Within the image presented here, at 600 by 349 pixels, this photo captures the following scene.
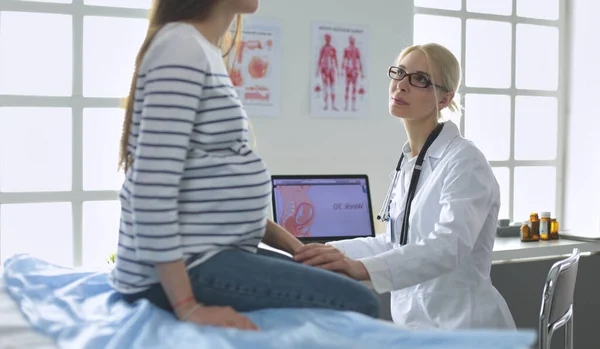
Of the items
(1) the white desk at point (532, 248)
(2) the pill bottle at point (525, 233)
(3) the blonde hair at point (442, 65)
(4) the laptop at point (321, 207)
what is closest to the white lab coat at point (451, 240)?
(3) the blonde hair at point (442, 65)

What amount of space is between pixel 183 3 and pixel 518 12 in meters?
3.24

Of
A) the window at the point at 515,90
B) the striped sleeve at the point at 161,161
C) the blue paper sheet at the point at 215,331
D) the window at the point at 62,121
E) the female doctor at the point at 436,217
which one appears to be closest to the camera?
the blue paper sheet at the point at 215,331

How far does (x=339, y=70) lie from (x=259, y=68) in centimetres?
42

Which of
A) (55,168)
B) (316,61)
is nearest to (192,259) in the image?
(55,168)

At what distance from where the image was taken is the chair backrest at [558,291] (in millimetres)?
2146

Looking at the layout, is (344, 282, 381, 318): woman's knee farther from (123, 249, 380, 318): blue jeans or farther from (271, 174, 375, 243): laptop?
(271, 174, 375, 243): laptop

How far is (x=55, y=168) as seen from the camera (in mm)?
2963

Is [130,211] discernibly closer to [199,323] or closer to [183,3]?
[199,323]

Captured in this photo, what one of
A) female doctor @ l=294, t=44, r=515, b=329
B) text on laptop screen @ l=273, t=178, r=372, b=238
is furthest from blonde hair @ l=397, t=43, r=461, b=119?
text on laptop screen @ l=273, t=178, r=372, b=238

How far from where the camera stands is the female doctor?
1.85 m

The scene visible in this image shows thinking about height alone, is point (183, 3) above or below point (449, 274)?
above

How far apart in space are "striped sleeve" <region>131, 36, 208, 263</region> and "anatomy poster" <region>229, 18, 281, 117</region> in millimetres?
2007

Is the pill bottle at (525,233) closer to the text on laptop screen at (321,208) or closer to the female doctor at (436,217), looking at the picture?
the text on laptop screen at (321,208)

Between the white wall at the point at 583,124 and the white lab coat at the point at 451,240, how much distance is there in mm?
2202
